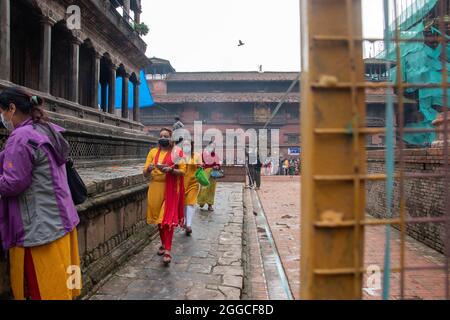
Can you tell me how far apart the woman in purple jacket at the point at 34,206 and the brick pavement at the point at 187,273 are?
3.79ft

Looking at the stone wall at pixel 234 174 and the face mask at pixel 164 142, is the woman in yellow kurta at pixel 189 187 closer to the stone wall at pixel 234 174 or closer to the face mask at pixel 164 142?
the face mask at pixel 164 142

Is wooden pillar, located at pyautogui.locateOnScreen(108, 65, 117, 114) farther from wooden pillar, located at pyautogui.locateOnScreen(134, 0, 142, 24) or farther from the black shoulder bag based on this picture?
the black shoulder bag

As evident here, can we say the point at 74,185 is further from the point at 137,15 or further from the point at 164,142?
the point at 137,15

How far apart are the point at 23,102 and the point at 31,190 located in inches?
22.0

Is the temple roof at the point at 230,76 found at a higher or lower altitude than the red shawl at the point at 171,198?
higher

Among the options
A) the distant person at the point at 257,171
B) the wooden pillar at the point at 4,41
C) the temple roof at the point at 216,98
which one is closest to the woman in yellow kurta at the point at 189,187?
the wooden pillar at the point at 4,41

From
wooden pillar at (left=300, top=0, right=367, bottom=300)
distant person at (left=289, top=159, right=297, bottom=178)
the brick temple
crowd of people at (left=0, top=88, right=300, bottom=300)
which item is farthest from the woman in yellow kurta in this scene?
the brick temple

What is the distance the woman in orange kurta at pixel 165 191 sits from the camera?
4.00 metres

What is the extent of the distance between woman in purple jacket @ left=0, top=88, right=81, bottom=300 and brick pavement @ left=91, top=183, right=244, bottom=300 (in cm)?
116

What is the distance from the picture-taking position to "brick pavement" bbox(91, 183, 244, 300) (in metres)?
3.25

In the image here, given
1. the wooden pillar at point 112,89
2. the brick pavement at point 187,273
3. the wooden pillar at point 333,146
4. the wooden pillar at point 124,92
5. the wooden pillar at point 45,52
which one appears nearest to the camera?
the wooden pillar at point 333,146
